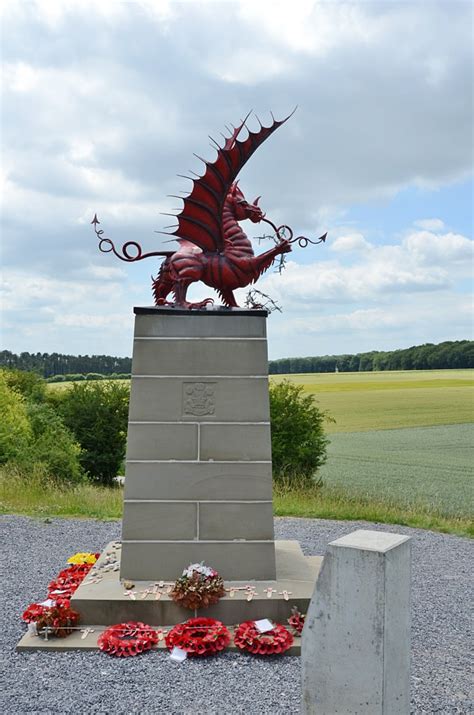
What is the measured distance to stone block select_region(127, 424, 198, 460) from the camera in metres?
5.42

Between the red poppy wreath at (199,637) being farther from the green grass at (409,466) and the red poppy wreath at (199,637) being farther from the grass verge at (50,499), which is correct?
the green grass at (409,466)

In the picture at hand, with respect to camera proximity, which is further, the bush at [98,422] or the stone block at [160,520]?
the bush at [98,422]

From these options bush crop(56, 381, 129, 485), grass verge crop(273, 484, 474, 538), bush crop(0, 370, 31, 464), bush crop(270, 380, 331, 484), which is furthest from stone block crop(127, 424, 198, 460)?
bush crop(56, 381, 129, 485)

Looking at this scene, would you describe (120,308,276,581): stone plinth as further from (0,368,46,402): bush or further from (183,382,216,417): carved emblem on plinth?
(0,368,46,402): bush

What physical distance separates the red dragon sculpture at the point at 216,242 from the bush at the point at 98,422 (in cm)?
910

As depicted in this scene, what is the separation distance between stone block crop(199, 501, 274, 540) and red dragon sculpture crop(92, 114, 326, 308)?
173cm

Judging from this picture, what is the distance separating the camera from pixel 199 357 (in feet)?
18.1

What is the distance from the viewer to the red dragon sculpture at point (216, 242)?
563 centimetres

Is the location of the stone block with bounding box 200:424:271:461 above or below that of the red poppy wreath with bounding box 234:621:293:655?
above

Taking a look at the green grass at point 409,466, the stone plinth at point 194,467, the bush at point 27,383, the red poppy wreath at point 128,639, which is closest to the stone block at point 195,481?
the stone plinth at point 194,467

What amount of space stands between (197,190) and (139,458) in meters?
2.37

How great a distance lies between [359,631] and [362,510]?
7785 mm

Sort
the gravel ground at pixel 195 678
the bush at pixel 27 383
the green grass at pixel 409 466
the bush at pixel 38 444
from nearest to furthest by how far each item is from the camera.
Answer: the gravel ground at pixel 195 678 → the green grass at pixel 409 466 → the bush at pixel 38 444 → the bush at pixel 27 383

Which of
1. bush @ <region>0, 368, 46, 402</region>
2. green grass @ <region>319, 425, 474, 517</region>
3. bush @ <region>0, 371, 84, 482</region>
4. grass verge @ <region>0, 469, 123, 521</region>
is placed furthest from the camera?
bush @ <region>0, 368, 46, 402</region>
